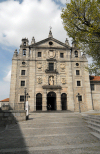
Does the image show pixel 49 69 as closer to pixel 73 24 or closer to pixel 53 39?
pixel 53 39

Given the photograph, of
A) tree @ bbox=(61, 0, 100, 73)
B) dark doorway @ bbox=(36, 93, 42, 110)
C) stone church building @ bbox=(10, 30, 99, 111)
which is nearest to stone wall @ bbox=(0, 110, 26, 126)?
tree @ bbox=(61, 0, 100, 73)

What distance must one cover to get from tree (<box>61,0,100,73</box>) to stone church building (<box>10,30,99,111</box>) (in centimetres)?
1454

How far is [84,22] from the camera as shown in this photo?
12133 mm

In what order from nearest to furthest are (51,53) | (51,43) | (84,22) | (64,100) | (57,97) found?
(84,22) → (57,97) → (64,100) → (51,53) → (51,43)

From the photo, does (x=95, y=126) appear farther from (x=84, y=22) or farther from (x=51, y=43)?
(x=51, y=43)

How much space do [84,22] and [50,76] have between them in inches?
686

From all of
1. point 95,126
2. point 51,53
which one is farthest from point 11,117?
point 51,53

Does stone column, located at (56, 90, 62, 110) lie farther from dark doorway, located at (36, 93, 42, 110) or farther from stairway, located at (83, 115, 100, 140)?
stairway, located at (83, 115, 100, 140)

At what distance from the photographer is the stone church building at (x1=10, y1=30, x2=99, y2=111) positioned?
26734 millimetres

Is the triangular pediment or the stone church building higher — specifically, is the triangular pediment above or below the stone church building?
above

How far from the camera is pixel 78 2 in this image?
12.0 meters

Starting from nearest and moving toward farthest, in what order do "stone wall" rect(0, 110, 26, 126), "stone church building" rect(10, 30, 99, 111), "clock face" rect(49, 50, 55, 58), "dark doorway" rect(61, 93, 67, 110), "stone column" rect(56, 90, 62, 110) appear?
1. "stone wall" rect(0, 110, 26, 126)
2. "stone column" rect(56, 90, 62, 110)
3. "stone church building" rect(10, 30, 99, 111)
4. "dark doorway" rect(61, 93, 67, 110)
5. "clock face" rect(49, 50, 55, 58)

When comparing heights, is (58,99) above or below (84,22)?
below

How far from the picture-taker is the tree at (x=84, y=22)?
11586 mm
